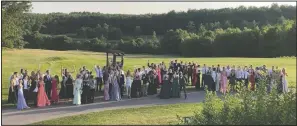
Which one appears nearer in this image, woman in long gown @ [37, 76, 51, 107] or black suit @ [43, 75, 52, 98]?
woman in long gown @ [37, 76, 51, 107]

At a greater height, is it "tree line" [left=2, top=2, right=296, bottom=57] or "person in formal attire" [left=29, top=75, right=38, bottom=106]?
"tree line" [left=2, top=2, right=296, bottom=57]

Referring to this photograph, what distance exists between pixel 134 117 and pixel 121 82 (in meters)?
6.12

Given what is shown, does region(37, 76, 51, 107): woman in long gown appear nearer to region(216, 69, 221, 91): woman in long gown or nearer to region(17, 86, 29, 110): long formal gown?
region(17, 86, 29, 110): long formal gown

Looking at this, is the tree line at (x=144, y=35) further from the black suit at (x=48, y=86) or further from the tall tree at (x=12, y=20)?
the black suit at (x=48, y=86)

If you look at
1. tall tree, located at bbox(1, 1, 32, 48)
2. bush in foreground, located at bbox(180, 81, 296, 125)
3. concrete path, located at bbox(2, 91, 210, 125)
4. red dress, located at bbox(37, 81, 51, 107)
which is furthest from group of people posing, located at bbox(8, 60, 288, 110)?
tall tree, located at bbox(1, 1, 32, 48)

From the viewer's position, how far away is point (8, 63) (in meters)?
45.2

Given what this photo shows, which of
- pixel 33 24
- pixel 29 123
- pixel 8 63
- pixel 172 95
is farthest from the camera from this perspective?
pixel 33 24

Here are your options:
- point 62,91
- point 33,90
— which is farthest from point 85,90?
point 33,90

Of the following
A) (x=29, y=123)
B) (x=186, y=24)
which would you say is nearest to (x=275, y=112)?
(x=29, y=123)

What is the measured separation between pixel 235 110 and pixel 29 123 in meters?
8.17

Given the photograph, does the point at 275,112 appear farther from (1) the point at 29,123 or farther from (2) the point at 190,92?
(2) the point at 190,92

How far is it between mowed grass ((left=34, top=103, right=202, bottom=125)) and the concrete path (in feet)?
3.05

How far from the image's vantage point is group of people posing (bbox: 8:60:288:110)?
74.0 ft

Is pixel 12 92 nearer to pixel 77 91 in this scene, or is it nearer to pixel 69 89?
pixel 69 89
